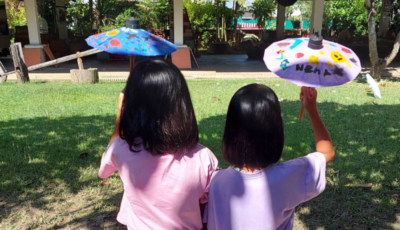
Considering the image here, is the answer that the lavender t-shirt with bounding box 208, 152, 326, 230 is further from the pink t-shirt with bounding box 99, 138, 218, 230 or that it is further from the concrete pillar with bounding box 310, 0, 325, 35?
the concrete pillar with bounding box 310, 0, 325, 35

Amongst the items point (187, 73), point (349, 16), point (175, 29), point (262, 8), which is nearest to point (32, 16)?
point (175, 29)

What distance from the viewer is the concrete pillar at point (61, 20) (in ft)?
52.6

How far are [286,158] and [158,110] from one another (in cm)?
260

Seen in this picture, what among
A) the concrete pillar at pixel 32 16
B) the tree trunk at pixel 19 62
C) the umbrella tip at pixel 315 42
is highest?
the concrete pillar at pixel 32 16

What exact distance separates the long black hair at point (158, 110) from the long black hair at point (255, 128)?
0.63 feet

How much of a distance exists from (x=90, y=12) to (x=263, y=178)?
16.5 m

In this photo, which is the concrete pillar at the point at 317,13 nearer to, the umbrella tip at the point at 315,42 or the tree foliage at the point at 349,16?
the tree foliage at the point at 349,16

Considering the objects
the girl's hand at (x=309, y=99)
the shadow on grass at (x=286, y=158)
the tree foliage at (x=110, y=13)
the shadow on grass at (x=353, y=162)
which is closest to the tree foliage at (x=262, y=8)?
the tree foliage at (x=110, y=13)

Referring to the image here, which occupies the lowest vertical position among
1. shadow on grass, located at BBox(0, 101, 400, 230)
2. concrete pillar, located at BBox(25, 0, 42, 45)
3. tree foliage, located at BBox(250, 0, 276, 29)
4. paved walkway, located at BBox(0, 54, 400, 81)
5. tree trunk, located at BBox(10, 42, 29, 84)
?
shadow on grass, located at BBox(0, 101, 400, 230)

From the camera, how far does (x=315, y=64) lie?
1.54 m

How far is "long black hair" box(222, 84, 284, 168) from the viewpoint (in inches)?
51.5

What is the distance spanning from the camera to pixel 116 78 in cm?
928

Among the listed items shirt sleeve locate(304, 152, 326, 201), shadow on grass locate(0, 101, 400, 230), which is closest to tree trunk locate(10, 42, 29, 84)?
shadow on grass locate(0, 101, 400, 230)

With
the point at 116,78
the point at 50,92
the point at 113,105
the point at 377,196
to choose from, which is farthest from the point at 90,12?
the point at 377,196
